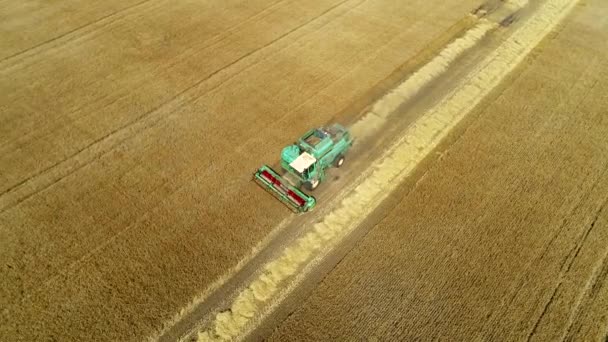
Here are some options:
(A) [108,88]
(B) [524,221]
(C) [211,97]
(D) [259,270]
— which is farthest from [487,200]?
(A) [108,88]

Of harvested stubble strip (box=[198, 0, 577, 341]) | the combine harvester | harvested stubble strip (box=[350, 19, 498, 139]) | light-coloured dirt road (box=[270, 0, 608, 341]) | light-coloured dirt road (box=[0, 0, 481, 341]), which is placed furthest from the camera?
harvested stubble strip (box=[350, 19, 498, 139])

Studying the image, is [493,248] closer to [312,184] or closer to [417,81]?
[312,184]

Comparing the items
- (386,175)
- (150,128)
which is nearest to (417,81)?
(386,175)

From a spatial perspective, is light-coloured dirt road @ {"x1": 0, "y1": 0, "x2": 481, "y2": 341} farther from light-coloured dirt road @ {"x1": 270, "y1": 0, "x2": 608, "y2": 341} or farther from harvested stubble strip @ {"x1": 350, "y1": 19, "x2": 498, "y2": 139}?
light-coloured dirt road @ {"x1": 270, "y1": 0, "x2": 608, "y2": 341}

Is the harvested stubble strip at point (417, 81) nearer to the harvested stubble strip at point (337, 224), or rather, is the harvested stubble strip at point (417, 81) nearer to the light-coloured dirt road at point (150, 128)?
the harvested stubble strip at point (337, 224)

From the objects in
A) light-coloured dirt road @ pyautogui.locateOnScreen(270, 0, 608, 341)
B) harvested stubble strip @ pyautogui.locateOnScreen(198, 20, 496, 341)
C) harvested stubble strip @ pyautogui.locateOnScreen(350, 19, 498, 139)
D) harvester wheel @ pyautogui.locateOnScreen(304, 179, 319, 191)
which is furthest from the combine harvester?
light-coloured dirt road @ pyautogui.locateOnScreen(270, 0, 608, 341)
